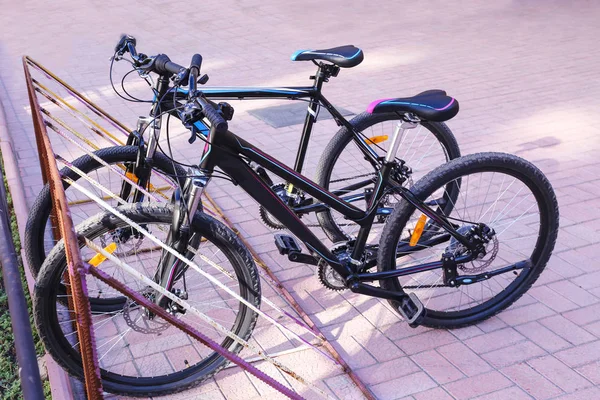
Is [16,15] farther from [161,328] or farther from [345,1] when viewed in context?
[161,328]

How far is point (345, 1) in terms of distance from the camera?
1334 centimetres

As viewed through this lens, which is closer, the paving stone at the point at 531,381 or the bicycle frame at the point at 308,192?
the bicycle frame at the point at 308,192

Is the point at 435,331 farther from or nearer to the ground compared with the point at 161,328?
nearer to the ground

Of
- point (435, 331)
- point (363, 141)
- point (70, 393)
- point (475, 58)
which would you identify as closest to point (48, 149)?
point (70, 393)

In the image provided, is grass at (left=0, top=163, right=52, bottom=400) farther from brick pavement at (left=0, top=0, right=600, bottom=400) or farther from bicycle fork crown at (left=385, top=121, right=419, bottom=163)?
bicycle fork crown at (left=385, top=121, right=419, bottom=163)

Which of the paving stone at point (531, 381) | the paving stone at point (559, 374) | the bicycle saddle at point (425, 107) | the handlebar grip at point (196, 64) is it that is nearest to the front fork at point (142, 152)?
the handlebar grip at point (196, 64)

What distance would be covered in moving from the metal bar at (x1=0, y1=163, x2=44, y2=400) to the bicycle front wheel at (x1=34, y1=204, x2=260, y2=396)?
345mm

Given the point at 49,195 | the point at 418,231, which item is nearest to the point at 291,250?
the point at 418,231

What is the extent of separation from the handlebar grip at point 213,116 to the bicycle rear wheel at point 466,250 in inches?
39.9

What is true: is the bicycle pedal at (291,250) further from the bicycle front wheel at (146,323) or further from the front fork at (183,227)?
the front fork at (183,227)

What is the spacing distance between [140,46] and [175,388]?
8.06 m

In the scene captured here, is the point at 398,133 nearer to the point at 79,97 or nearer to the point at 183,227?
the point at 183,227

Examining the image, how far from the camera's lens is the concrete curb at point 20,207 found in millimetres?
3057

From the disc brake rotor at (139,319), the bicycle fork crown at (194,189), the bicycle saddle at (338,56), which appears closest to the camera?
the bicycle fork crown at (194,189)
